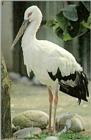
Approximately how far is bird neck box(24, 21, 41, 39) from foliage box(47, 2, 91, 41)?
0.75 feet

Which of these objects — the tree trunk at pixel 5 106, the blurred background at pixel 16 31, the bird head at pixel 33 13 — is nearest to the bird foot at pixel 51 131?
the tree trunk at pixel 5 106

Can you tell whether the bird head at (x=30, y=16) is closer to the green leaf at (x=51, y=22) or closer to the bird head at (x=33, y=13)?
→ the bird head at (x=33, y=13)

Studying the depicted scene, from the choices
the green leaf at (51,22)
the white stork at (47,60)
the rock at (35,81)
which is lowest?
the rock at (35,81)

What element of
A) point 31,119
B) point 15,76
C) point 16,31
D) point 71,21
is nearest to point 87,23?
point 71,21

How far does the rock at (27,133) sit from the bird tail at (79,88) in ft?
0.91

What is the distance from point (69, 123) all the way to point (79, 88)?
220 mm

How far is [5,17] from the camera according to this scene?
128 inches

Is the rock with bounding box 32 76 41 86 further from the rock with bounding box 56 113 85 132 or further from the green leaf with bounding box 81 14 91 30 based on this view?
the green leaf with bounding box 81 14 91 30

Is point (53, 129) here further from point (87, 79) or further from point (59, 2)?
point (59, 2)

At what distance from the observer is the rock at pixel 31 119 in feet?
10.3

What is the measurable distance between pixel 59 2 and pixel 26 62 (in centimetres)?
48

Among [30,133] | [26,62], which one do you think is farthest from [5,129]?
[26,62]

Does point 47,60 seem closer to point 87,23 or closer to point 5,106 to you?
point 5,106

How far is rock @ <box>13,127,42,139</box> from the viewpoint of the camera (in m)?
3.06
